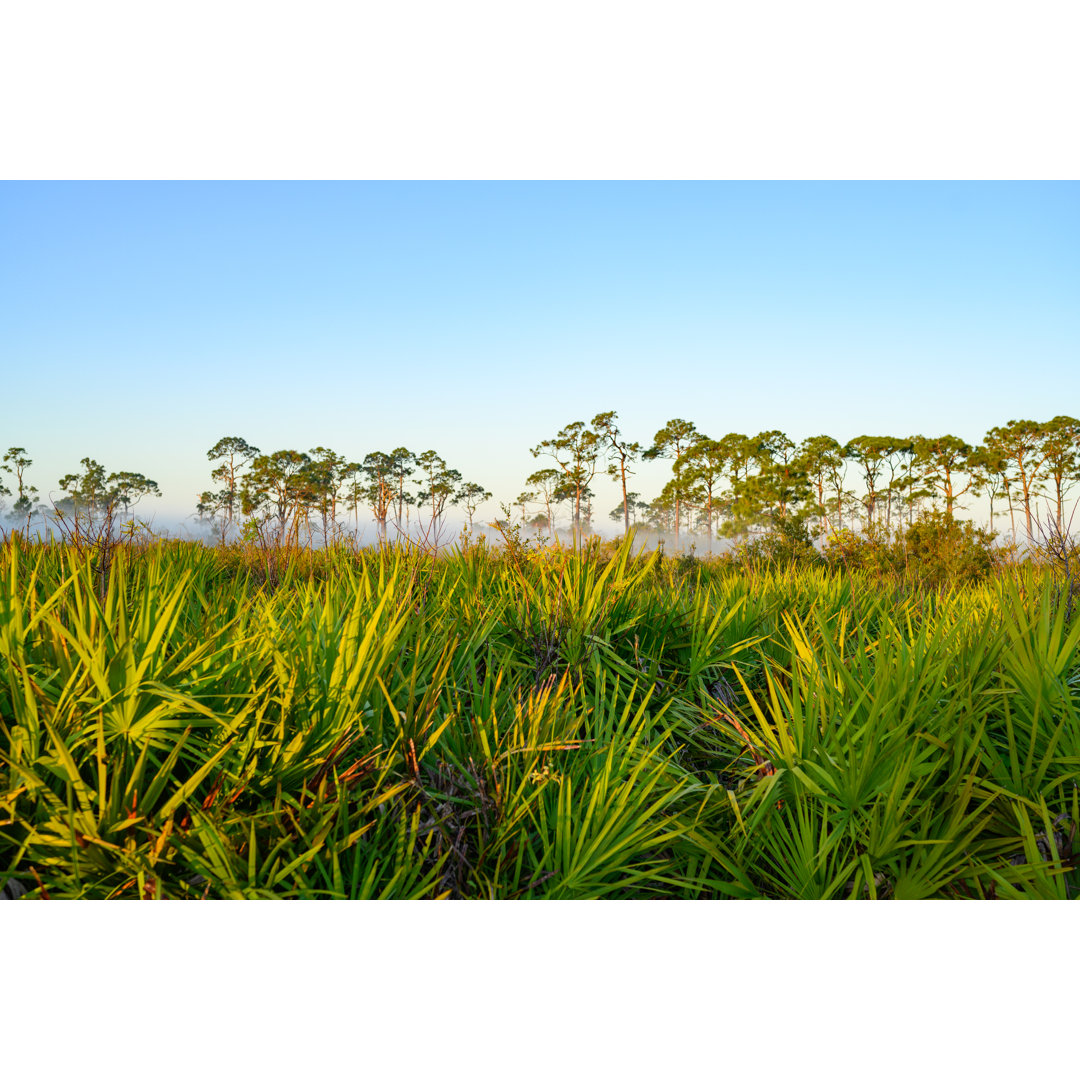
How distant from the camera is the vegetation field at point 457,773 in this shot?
4.89ft

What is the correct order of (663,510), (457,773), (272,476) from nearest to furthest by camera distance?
(457,773) → (272,476) → (663,510)

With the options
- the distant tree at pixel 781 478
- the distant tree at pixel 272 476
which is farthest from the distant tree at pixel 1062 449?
the distant tree at pixel 272 476

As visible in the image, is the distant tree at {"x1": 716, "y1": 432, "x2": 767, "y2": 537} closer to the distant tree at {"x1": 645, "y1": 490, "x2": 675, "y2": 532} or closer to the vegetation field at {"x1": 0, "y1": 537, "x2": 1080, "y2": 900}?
the distant tree at {"x1": 645, "y1": 490, "x2": 675, "y2": 532}

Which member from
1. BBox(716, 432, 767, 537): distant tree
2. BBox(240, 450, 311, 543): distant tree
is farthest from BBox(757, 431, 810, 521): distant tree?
BBox(240, 450, 311, 543): distant tree

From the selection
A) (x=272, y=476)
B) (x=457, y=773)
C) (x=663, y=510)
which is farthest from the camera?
(x=663, y=510)

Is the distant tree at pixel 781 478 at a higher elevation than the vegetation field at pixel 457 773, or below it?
higher

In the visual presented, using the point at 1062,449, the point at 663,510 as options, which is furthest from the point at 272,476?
the point at 1062,449

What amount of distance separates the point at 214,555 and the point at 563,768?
4771 mm

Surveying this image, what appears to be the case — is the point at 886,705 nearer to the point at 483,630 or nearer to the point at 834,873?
the point at 834,873

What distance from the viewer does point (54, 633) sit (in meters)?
1.77

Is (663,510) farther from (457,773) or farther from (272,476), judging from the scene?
(457,773)

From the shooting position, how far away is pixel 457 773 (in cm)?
201

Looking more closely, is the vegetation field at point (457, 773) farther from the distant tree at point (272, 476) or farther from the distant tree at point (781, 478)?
the distant tree at point (781, 478)

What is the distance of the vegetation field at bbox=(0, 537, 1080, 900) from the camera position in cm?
149
